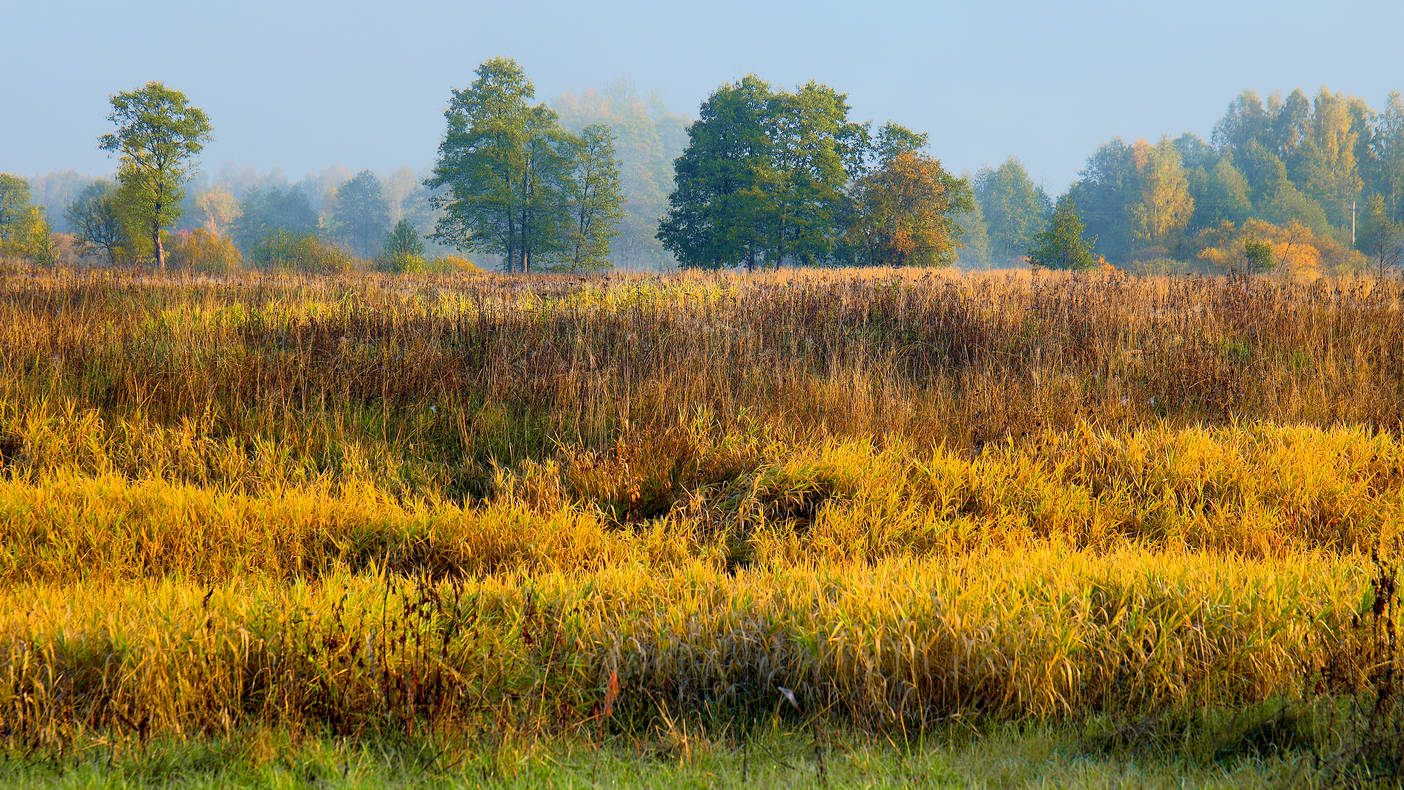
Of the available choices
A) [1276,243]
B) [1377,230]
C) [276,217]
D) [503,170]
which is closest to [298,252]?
[503,170]

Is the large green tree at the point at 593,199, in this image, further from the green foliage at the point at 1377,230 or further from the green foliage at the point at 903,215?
the green foliage at the point at 1377,230

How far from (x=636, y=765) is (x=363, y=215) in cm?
10548

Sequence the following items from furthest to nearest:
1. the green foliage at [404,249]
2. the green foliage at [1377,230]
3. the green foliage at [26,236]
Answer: the green foliage at [1377,230] → the green foliage at [26,236] → the green foliage at [404,249]

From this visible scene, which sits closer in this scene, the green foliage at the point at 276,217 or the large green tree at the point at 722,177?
the large green tree at the point at 722,177

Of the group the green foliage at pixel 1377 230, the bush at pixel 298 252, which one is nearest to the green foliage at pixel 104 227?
the bush at pixel 298 252

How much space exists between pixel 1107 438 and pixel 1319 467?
116 cm

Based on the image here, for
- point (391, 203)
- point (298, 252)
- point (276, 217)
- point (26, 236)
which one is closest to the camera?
point (298, 252)

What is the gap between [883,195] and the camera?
125 feet

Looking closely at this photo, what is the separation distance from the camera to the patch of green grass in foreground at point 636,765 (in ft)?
6.80

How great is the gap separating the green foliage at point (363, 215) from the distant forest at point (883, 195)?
24.3 m

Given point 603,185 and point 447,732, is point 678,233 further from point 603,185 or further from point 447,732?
point 447,732

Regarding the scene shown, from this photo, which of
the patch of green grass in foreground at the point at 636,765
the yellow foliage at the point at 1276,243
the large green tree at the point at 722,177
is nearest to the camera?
the patch of green grass in foreground at the point at 636,765

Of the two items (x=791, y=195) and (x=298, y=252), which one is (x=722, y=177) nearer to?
(x=791, y=195)

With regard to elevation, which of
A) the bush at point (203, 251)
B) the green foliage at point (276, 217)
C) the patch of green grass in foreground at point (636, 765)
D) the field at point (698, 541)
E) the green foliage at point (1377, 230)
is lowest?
the patch of green grass in foreground at point (636, 765)
